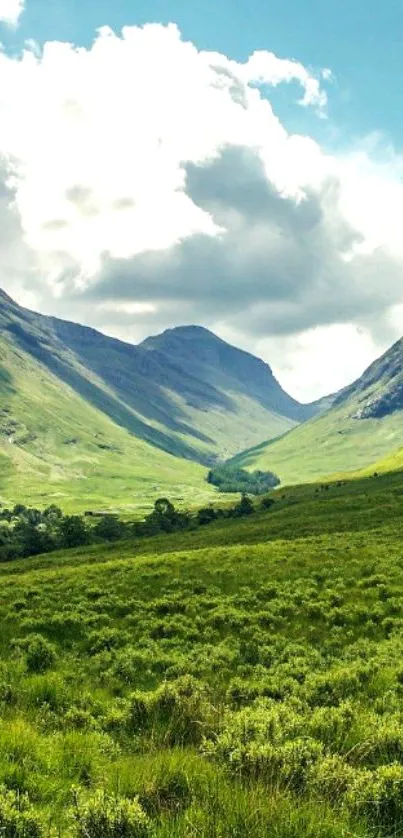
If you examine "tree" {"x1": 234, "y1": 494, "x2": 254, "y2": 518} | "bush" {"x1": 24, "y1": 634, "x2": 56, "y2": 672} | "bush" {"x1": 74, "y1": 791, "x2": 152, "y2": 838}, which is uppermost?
"bush" {"x1": 74, "y1": 791, "x2": 152, "y2": 838}

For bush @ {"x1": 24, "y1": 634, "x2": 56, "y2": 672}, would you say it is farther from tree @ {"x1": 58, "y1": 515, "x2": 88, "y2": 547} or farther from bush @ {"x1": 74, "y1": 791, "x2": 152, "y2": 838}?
tree @ {"x1": 58, "y1": 515, "x2": 88, "y2": 547}

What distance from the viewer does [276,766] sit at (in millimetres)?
9375

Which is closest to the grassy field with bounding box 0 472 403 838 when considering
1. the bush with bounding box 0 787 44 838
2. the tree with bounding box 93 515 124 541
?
the bush with bounding box 0 787 44 838

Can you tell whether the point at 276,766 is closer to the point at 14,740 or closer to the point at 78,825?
the point at 78,825

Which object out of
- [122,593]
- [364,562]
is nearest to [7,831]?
[122,593]

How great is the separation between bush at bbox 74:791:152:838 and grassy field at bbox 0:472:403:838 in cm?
2

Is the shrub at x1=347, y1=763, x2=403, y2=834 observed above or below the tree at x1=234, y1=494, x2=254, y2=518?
above

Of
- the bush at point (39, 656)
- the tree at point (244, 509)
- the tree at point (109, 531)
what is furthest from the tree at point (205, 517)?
the bush at point (39, 656)

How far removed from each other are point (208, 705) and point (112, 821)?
21.7 feet

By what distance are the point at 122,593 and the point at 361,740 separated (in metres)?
27.5

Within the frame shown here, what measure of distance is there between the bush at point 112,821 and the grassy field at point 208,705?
0.02m

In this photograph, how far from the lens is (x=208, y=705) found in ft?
44.7

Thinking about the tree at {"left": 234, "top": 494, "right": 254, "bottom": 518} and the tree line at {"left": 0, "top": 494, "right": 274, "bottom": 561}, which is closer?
the tree line at {"left": 0, "top": 494, "right": 274, "bottom": 561}

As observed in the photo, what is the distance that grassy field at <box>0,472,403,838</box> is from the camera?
25.6 feet
